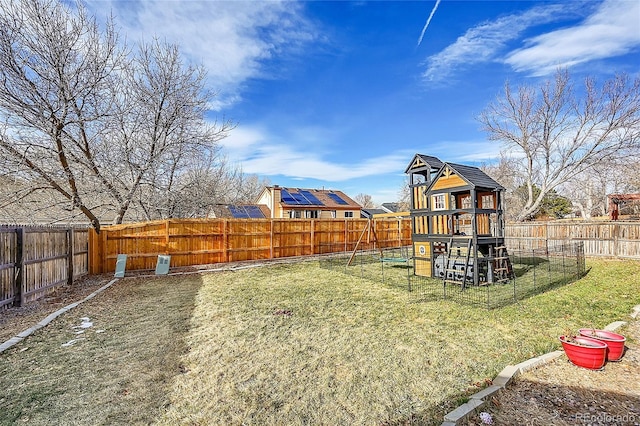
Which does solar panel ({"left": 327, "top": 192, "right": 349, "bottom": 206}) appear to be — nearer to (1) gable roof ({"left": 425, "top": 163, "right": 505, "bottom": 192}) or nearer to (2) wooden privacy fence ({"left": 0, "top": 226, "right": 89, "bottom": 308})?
(1) gable roof ({"left": 425, "top": 163, "right": 505, "bottom": 192})

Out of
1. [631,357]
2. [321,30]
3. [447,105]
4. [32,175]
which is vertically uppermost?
[321,30]

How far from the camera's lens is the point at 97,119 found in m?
8.45

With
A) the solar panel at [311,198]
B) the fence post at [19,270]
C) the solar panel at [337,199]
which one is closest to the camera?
the fence post at [19,270]

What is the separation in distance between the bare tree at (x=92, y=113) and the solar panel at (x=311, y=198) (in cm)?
1542

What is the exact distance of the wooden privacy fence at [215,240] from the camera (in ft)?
31.9

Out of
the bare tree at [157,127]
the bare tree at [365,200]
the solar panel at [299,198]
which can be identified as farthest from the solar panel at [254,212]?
the bare tree at [365,200]

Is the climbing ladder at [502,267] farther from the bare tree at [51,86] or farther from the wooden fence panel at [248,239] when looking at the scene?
the bare tree at [51,86]

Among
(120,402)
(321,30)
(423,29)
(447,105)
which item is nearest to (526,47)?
(423,29)

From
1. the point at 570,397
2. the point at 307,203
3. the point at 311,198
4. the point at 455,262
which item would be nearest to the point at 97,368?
the point at 570,397

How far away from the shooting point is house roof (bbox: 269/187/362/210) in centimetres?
2616

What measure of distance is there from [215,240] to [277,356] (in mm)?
8640

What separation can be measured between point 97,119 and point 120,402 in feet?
28.3

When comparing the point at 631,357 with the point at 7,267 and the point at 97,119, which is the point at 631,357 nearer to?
the point at 7,267

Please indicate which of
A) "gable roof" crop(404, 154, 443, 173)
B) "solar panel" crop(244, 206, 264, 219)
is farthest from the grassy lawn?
"solar panel" crop(244, 206, 264, 219)
